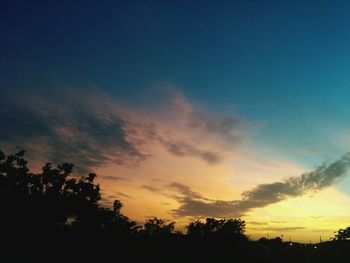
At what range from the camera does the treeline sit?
32406 mm

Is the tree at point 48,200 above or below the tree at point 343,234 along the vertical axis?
below

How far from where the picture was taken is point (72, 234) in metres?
34.2

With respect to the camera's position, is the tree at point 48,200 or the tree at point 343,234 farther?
the tree at point 343,234

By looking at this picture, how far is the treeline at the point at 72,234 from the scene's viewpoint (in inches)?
1276

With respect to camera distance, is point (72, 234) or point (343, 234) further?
point (343, 234)

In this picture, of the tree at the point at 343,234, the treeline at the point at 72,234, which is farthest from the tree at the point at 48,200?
the tree at the point at 343,234

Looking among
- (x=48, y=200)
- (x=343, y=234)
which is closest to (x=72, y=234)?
(x=48, y=200)

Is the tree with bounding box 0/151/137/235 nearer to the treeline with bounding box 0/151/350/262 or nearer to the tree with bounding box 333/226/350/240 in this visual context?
the treeline with bounding box 0/151/350/262

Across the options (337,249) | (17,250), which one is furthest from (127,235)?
(337,249)

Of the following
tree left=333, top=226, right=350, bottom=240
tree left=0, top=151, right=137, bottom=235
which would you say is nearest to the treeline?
tree left=0, top=151, right=137, bottom=235

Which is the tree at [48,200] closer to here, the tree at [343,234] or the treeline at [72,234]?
the treeline at [72,234]

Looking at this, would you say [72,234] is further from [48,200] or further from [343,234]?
[343,234]

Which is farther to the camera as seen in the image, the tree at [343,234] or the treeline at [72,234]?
the tree at [343,234]

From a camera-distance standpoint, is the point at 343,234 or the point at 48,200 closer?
the point at 48,200
